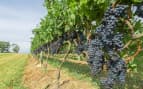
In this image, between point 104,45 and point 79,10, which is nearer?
point 104,45

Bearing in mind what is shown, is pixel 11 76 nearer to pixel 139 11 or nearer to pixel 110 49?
pixel 139 11

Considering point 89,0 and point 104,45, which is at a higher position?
point 89,0

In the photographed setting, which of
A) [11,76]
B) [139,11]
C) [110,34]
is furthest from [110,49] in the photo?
[11,76]

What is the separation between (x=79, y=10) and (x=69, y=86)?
766cm

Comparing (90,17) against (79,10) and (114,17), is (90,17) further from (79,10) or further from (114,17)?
(114,17)

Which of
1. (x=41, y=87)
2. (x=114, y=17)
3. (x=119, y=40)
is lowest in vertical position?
(x=41, y=87)

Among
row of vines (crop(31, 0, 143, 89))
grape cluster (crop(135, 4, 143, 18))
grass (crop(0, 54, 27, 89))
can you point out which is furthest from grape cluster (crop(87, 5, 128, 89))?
grass (crop(0, 54, 27, 89))

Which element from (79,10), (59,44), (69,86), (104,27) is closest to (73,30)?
(69,86)

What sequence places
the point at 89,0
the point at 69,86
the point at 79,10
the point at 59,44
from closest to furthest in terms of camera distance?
the point at 89,0 < the point at 79,10 < the point at 69,86 < the point at 59,44

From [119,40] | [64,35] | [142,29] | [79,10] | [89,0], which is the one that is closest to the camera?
[119,40]

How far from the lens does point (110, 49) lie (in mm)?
12086

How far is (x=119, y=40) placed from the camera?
11.9 metres

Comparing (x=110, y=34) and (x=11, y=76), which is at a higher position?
(x=110, y=34)

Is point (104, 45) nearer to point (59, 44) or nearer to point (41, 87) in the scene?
point (41, 87)
